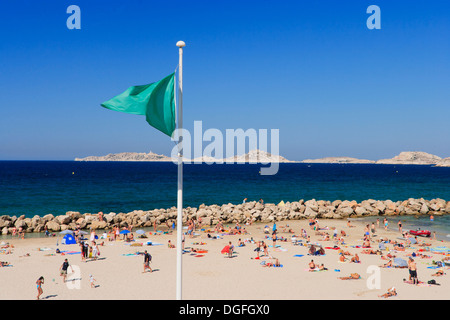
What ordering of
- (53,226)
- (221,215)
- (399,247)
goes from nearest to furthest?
(399,247) < (53,226) < (221,215)

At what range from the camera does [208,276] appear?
18.9 metres

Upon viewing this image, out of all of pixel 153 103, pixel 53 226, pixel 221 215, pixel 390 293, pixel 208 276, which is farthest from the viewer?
pixel 221 215

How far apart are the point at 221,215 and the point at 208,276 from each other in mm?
21318

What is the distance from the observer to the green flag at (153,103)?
9570 mm

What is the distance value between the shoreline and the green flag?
2707 centimetres

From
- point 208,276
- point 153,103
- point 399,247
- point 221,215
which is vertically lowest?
point 399,247

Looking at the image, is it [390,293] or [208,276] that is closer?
[390,293]

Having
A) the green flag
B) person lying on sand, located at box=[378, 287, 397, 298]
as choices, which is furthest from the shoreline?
the green flag

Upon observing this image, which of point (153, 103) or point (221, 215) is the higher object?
point (153, 103)

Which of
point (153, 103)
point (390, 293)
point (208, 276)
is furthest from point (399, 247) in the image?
point (153, 103)

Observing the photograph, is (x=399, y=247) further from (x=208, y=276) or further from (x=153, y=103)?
(x=153, y=103)

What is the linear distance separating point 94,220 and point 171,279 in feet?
66.3

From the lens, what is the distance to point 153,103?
969cm

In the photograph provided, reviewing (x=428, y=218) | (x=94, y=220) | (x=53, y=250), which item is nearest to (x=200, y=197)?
(x=94, y=220)
